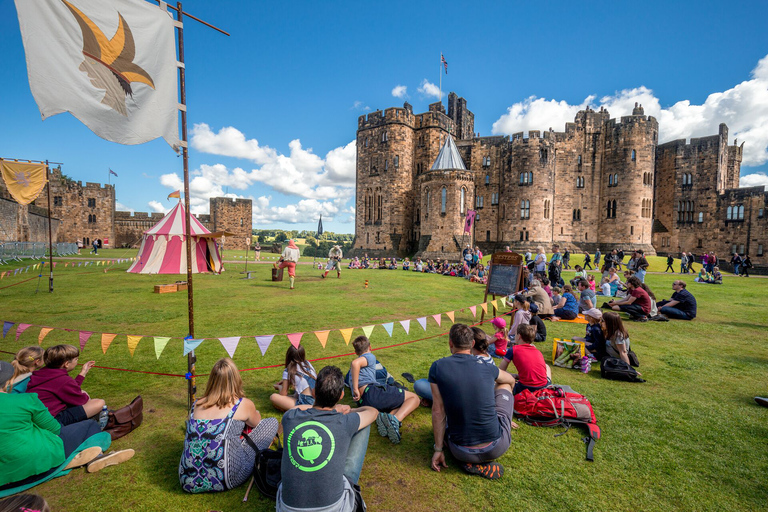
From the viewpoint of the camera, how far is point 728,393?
5.60 m

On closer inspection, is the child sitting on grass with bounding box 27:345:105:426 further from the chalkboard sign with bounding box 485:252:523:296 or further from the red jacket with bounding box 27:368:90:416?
the chalkboard sign with bounding box 485:252:523:296

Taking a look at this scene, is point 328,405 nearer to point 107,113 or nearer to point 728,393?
point 107,113

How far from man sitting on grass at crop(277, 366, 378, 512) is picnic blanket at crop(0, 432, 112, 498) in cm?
254

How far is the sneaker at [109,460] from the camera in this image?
11.9ft

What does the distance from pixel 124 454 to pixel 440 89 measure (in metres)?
49.1

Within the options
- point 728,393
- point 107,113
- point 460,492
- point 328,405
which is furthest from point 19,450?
point 728,393

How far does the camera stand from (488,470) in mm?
3609

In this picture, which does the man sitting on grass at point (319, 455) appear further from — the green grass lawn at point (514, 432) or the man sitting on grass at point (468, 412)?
the man sitting on grass at point (468, 412)

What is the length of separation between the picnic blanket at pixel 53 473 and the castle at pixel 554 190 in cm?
3491

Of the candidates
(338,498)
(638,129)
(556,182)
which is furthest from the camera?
(556,182)

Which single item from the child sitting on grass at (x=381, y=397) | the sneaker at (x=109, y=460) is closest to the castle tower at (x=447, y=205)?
the child sitting on grass at (x=381, y=397)

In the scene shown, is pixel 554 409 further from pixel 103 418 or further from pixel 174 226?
pixel 174 226

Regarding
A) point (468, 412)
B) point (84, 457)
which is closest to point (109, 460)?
point (84, 457)

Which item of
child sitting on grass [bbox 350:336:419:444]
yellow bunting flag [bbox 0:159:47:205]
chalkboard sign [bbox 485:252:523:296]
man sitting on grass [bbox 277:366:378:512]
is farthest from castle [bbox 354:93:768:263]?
man sitting on grass [bbox 277:366:378:512]
